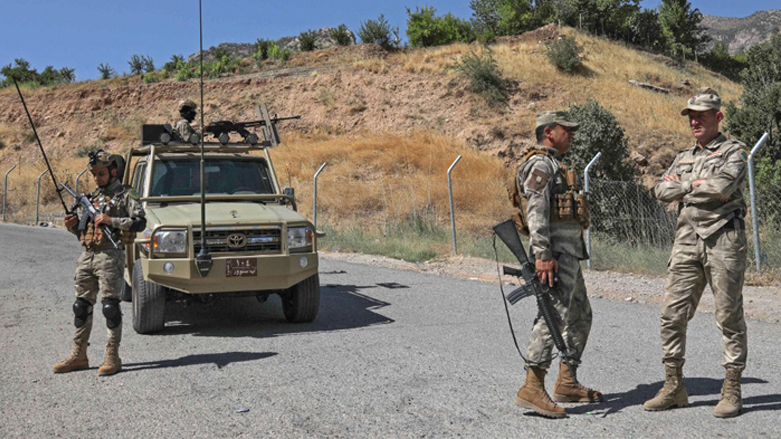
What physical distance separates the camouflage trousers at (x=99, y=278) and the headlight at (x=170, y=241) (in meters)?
1.08

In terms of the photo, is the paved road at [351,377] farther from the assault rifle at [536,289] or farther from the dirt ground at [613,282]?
the dirt ground at [613,282]

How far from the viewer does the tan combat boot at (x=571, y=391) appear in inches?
184

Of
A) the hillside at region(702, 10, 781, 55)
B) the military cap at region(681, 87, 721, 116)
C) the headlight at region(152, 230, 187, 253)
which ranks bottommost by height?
the headlight at region(152, 230, 187, 253)

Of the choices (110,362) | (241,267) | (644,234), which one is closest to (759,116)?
(644,234)

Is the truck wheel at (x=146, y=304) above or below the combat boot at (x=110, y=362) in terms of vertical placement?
above

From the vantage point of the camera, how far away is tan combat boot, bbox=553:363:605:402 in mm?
4668

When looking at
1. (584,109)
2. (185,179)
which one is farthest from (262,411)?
(584,109)

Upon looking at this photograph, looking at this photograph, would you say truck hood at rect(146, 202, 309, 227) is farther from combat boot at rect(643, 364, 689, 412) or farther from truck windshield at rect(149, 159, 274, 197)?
combat boot at rect(643, 364, 689, 412)

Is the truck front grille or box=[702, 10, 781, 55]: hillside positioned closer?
the truck front grille

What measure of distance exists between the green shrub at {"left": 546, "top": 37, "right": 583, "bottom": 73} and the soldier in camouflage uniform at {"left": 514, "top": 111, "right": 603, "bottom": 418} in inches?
1332

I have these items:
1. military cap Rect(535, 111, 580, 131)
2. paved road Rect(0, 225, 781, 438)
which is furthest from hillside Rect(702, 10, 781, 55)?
military cap Rect(535, 111, 580, 131)

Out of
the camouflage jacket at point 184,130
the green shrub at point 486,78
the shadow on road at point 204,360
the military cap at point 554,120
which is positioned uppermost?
the green shrub at point 486,78

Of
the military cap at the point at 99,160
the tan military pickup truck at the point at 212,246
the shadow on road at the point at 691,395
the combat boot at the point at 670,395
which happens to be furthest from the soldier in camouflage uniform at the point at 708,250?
the military cap at the point at 99,160

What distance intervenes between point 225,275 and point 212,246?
30 centimetres
